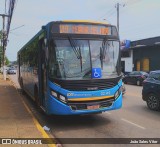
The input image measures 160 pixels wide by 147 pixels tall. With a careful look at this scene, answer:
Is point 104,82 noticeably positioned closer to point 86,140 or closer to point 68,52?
point 68,52

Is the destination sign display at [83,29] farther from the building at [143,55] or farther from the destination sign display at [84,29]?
the building at [143,55]

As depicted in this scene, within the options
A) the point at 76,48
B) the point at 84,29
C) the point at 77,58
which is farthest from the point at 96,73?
the point at 84,29

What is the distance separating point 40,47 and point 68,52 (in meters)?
1.96

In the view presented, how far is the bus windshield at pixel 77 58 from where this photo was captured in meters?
8.66

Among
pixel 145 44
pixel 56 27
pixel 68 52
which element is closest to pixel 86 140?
pixel 68 52

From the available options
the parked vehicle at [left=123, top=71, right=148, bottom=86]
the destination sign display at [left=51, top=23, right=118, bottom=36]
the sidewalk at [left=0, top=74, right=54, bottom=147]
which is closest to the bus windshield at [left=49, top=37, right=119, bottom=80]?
the destination sign display at [left=51, top=23, right=118, bottom=36]

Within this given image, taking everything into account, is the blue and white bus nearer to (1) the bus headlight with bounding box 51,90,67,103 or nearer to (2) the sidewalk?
(1) the bus headlight with bounding box 51,90,67,103

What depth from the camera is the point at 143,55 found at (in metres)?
40.5

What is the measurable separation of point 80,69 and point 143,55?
108 feet

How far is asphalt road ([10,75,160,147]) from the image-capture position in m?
8.05

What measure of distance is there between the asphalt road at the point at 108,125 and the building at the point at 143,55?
1070 inches

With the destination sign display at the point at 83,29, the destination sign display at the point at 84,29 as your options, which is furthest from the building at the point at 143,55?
the destination sign display at the point at 84,29

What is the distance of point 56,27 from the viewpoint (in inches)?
352

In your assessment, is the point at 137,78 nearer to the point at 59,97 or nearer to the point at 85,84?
the point at 85,84
